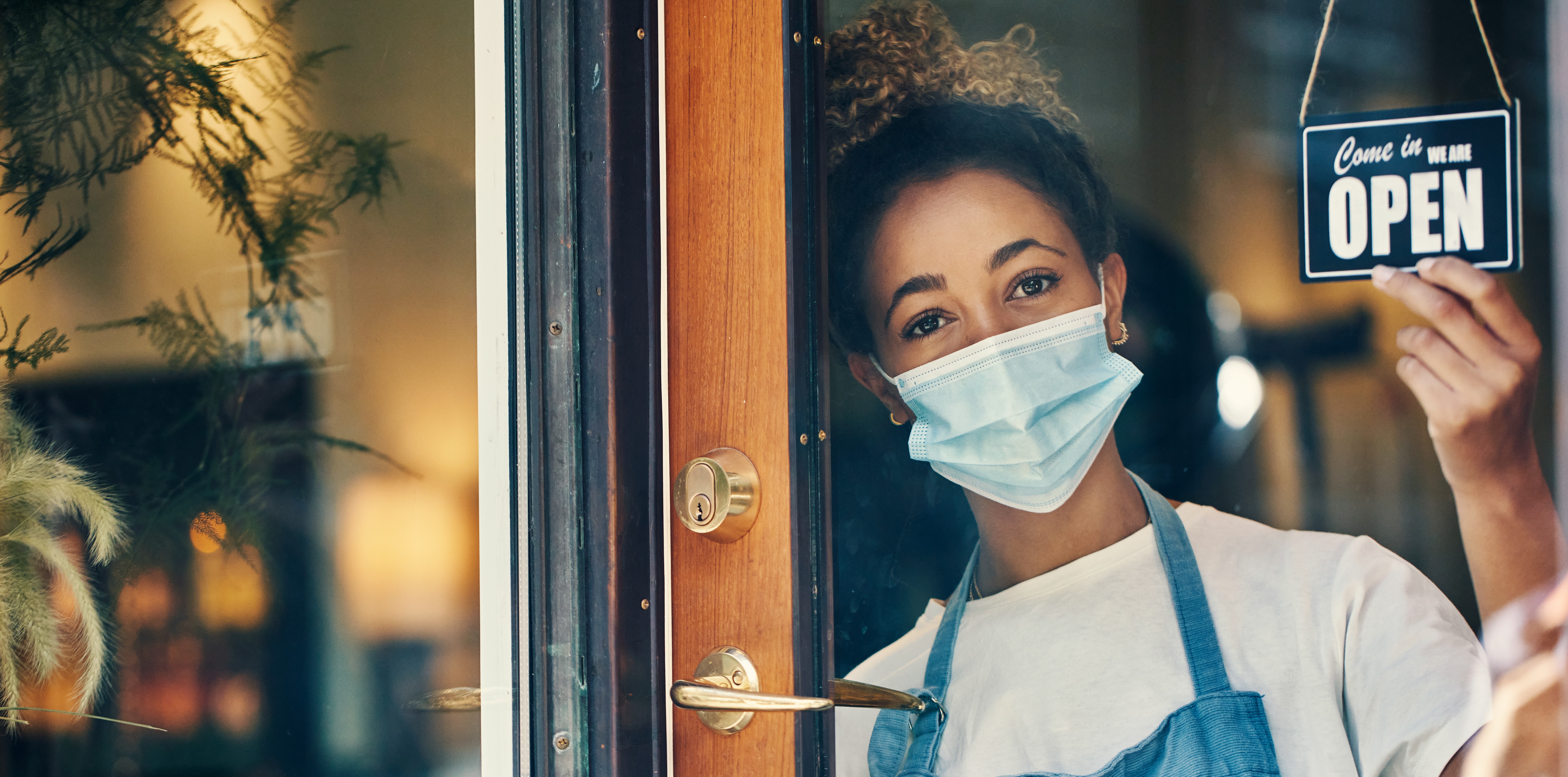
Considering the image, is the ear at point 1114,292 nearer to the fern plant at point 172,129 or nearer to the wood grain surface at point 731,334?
the wood grain surface at point 731,334

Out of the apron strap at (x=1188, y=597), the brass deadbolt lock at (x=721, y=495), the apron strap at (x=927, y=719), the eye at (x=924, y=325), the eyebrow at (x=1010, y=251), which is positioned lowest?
the apron strap at (x=927, y=719)

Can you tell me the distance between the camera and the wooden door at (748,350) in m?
0.99

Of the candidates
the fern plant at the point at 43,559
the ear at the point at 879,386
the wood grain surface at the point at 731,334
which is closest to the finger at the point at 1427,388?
the ear at the point at 879,386

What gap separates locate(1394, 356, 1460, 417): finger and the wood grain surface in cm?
56

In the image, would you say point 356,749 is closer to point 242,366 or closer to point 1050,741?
point 242,366

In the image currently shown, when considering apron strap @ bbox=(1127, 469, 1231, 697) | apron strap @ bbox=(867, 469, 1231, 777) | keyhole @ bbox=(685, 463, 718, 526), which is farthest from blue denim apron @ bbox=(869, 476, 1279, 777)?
keyhole @ bbox=(685, 463, 718, 526)

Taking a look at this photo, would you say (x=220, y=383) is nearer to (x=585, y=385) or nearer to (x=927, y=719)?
(x=585, y=385)

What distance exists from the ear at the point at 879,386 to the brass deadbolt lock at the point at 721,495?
0.17m

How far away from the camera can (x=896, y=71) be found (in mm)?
1119

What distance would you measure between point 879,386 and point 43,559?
3.39 ft

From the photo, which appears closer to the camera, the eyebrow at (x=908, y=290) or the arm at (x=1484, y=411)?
the arm at (x=1484, y=411)

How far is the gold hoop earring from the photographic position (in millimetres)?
1053

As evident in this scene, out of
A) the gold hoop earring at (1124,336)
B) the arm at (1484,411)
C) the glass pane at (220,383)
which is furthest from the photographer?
the glass pane at (220,383)

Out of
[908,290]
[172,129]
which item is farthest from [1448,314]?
[172,129]
